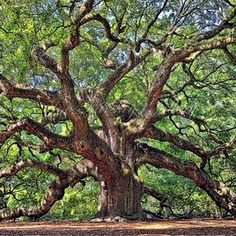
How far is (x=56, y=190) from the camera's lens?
12.1 metres

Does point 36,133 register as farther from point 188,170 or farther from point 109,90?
point 188,170

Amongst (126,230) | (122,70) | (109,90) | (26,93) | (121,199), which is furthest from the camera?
(109,90)

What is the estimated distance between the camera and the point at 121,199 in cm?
1076

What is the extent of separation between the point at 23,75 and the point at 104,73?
4.64 m

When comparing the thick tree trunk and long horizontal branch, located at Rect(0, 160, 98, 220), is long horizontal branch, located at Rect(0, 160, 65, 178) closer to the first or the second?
long horizontal branch, located at Rect(0, 160, 98, 220)

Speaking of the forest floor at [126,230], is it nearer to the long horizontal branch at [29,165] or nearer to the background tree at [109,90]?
the background tree at [109,90]

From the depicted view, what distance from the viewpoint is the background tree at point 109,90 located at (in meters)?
9.76

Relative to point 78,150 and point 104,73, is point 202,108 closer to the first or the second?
point 104,73

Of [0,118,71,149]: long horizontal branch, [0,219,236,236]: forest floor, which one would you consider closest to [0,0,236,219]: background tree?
[0,118,71,149]: long horizontal branch

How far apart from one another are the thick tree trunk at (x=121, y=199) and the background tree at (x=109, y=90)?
0.09 feet

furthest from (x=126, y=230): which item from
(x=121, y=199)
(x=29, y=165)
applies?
(x=29, y=165)

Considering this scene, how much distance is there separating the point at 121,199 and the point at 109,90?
313 centimetres

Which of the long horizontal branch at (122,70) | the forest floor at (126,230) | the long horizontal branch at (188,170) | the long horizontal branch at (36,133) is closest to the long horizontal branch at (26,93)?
the long horizontal branch at (36,133)

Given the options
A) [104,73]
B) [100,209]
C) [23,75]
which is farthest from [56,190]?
[104,73]
